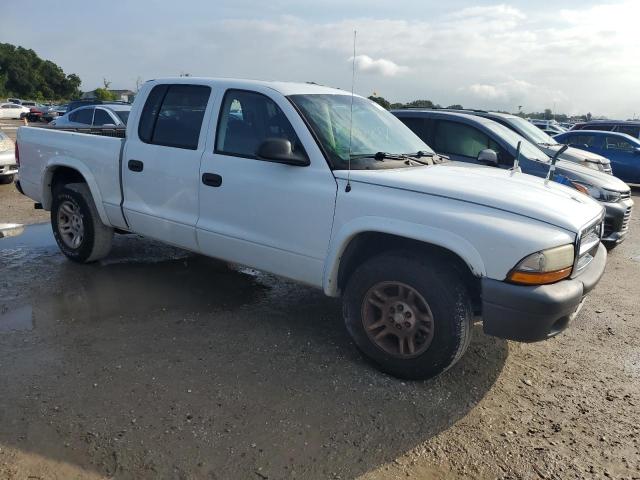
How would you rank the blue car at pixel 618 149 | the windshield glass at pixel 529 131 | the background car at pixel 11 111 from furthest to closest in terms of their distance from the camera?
the background car at pixel 11 111, the blue car at pixel 618 149, the windshield glass at pixel 529 131

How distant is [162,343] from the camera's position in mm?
3959

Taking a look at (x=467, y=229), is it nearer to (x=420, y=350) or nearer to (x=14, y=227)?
(x=420, y=350)

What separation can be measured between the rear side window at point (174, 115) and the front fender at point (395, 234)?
1.59 m

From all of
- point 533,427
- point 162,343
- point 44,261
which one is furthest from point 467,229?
point 44,261

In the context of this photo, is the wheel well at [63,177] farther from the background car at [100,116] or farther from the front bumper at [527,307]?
the background car at [100,116]

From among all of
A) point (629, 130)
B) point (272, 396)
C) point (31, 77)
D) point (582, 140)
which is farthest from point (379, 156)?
point (31, 77)

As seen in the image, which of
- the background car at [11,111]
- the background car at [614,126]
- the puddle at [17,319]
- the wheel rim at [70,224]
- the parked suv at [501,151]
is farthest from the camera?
the background car at [11,111]

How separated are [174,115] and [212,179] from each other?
84cm

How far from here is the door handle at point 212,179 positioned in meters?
4.17

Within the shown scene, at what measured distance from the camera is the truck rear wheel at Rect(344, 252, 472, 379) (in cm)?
325

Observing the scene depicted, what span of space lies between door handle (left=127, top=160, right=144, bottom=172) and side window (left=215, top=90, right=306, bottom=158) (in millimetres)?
895

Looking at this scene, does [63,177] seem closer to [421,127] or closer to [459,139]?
[421,127]

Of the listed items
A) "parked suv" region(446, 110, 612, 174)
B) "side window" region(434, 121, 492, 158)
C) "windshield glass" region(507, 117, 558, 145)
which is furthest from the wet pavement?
"windshield glass" region(507, 117, 558, 145)

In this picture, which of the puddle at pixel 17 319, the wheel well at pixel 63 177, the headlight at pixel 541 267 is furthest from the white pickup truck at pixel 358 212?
the puddle at pixel 17 319
